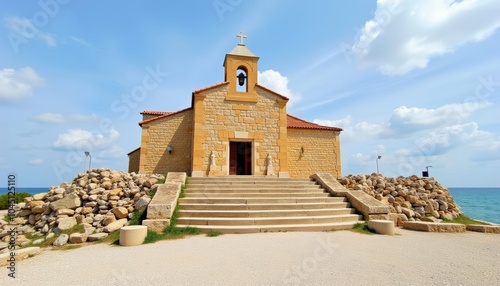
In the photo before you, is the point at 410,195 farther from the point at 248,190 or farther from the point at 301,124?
the point at 301,124

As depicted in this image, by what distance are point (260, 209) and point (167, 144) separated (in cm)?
808

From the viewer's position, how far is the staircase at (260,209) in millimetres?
7316

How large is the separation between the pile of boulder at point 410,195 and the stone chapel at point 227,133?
169 inches

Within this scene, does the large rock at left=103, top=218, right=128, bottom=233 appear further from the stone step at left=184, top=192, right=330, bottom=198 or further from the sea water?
the sea water

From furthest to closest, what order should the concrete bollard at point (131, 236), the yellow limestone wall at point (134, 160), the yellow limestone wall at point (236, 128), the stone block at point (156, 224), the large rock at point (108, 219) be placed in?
the yellow limestone wall at point (134, 160) < the yellow limestone wall at point (236, 128) < the large rock at point (108, 219) < the stone block at point (156, 224) < the concrete bollard at point (131, 236)

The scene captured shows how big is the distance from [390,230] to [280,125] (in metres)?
8.37

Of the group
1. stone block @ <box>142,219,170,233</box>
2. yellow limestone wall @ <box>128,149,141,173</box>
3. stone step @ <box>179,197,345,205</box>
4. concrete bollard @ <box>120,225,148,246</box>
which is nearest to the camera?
concrete bollard @ <box>120,225,148,246</box>

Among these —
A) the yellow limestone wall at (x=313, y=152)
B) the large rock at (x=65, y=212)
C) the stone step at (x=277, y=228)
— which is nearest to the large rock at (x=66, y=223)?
the large rock at (x=65, y=212)

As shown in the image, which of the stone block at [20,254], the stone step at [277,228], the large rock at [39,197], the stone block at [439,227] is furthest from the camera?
the large rock at [39,197]

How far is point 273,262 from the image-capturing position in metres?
4.52

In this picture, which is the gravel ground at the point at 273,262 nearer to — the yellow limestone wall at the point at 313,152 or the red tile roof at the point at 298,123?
the yellow limestone wall at the point at 313,152

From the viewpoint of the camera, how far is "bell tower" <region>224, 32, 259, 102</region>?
1420 centimetres

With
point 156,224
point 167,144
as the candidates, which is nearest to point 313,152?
point 167,144

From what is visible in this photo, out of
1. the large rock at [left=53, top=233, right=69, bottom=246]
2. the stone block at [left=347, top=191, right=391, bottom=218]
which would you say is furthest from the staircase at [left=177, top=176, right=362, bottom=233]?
the large rock at [left=53, top=233, right=69, bottom=246]
